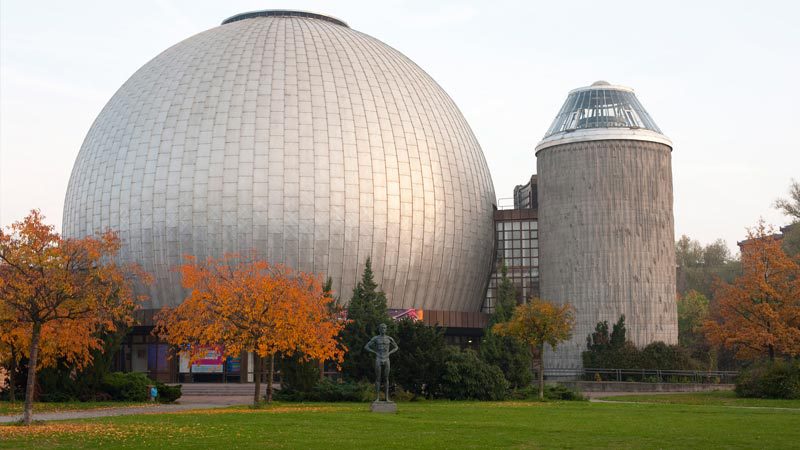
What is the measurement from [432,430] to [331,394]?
55.8ft

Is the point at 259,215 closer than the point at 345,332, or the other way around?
the point at 345,332

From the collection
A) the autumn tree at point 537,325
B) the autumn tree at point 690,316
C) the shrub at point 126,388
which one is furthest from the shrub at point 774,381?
the autumn tree at point 690,316

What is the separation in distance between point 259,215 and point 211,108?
25.9ft

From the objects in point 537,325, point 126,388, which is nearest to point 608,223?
point 537,325

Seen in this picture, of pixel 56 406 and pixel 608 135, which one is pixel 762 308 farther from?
pixel 56 406

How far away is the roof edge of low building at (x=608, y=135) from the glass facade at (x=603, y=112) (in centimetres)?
41

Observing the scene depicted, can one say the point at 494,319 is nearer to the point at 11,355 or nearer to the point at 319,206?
the point at 319,206

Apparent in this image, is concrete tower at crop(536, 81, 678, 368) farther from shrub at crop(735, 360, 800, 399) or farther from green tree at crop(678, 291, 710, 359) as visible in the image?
green tree at crop(678, 291, 710, 359)

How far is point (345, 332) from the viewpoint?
145 feet

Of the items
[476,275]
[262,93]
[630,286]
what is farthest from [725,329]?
[262,93]

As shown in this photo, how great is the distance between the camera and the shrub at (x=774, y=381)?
38.2 meters

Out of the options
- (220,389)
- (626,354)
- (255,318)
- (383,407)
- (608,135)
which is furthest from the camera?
(608,135)

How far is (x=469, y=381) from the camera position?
126 feet

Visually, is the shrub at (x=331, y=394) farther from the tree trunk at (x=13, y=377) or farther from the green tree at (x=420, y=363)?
the tree trunk at (x=13, y=377)
